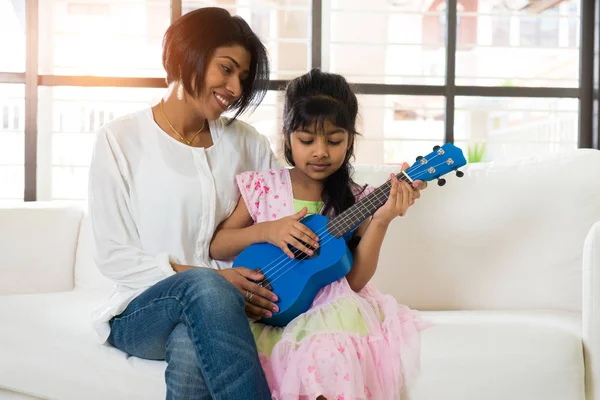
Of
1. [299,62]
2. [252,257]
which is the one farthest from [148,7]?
[252,257]

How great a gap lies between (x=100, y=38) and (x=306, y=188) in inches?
88.3

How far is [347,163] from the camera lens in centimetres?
174

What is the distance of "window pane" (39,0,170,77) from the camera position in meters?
2.93

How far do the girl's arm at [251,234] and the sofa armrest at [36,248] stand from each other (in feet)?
2.36

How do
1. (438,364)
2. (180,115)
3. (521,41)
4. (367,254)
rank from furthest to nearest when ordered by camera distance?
1. (521,41)
2. (180,115)
3. (367,254)
4. (438,364)

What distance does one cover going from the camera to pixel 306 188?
68.7 inches

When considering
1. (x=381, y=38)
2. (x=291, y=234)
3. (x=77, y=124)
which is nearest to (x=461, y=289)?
(x=291, y=234)

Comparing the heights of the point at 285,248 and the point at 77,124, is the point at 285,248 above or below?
below

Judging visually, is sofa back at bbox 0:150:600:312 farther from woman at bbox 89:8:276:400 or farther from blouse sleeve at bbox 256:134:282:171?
woman at bbox 89:8:276:400

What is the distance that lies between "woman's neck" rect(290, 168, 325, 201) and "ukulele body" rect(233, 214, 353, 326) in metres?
0.16

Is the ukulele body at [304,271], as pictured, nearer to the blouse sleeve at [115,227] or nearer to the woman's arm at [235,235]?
the woman's arm at [235,235]

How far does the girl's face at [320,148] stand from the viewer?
1635mm

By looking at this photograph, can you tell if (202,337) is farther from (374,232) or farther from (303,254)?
(374,232)

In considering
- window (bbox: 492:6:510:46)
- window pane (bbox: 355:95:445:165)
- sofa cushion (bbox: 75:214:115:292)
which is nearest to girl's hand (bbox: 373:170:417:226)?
sofa cushion (bbox: 75:214:115:292)
